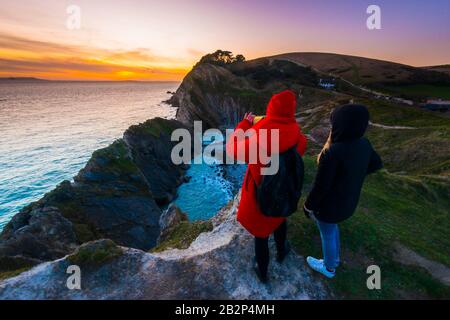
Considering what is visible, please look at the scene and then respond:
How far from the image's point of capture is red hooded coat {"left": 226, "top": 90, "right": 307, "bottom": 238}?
15.8ft

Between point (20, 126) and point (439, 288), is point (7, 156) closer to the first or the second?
point (20, 126)

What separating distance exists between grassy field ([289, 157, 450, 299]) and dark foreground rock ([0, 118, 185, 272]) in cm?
1244

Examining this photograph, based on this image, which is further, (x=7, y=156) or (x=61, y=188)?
(x=7, y=156)

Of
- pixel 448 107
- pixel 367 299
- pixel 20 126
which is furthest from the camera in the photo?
pixel 20 126

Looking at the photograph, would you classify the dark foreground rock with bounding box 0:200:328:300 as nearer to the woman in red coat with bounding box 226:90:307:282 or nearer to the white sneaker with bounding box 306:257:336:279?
the white sneaker with bounding box 306:257:336:279

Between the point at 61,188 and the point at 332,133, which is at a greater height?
the point at 332,133

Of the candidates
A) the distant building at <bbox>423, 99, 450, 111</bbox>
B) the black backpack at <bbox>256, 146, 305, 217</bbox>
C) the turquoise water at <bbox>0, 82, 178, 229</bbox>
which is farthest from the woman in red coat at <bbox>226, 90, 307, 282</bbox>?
the distant building at <bbox>423, 99, 450, 111</bbox>

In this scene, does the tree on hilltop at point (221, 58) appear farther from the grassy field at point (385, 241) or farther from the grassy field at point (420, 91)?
the grassy field at point (385, 241)

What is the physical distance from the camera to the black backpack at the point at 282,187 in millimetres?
4980

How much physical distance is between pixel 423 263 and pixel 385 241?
3.66ft
